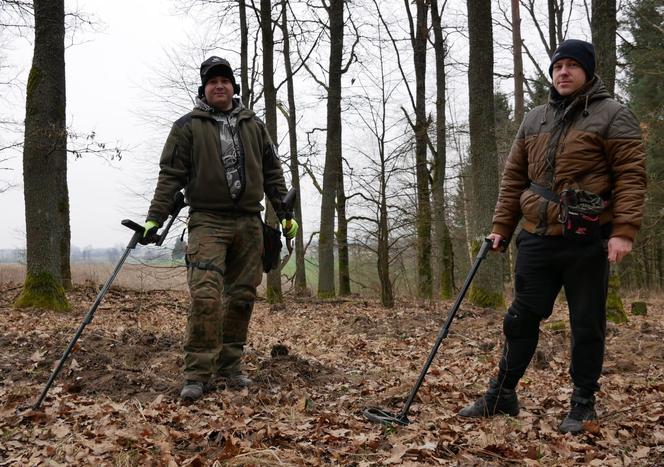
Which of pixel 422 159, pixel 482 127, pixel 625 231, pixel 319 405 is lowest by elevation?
pixel 319 405

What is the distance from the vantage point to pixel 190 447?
338 centimetres

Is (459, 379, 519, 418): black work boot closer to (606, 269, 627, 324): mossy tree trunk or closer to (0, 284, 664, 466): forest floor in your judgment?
(0, 284, 664, 466): forest floor

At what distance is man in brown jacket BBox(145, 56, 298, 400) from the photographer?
4621 millimetres

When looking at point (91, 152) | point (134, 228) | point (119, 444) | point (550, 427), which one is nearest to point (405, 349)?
point (550, 427)

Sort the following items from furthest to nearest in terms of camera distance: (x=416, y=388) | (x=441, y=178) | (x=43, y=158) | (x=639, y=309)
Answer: (x=441, y=178), (x=639, y=309), (x=43, y=158), (x=416, y=388)

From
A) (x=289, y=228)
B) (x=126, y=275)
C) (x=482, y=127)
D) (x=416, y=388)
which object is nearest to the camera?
(x=416, y=388)

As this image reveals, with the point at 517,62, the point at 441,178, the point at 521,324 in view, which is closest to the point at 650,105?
the point at 517,62

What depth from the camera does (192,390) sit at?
14.6 feet

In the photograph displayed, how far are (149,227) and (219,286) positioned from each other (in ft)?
2.37

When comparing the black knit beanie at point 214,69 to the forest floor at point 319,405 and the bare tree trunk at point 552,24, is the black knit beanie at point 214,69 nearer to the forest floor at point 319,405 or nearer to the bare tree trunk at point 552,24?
the forest floor at point 319,405

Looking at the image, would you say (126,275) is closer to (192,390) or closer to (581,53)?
(192,390)

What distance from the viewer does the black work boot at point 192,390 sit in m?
4.41

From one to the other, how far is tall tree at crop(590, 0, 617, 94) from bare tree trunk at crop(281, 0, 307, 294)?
34.5 ft

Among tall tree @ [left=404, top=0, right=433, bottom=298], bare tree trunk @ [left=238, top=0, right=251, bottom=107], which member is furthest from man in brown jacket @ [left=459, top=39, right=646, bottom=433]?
bare tree trunk @ [left=238, top=0, right=251, bottom=107]
